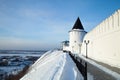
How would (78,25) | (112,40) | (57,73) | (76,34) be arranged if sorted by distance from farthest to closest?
(78,25)
(76,34)
(112,40)
(57,73)

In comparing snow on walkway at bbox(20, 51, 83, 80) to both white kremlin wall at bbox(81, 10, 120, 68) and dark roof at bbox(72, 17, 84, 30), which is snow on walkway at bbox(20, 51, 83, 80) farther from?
dark roof at bbox(72, 17, 84, 30)

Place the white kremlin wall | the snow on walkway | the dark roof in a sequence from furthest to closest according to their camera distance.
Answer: the dark roof
the white kremlin wall
the snow on walkway

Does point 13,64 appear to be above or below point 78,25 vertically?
below

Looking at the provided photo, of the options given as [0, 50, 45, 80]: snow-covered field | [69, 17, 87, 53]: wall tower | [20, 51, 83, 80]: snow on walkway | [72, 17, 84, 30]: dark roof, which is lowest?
[0, 50, 45, 80]: snow-covered field

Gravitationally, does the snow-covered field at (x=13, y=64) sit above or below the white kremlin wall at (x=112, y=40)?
below

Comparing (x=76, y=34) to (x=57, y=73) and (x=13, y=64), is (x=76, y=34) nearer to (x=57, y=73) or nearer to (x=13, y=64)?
(x=13, y=64)

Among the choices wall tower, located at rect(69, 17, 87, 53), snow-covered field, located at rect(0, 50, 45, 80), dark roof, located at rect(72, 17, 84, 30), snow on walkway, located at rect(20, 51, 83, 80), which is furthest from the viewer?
dark roof, located at rect(72, 17, 84, 30)

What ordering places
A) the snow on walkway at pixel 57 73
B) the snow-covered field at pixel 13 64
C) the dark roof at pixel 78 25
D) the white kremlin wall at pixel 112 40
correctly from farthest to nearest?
the dark roof at pixel 78 25, the snow-covered field at pixel 13 64, the white kremlin wall at pixel 112 40, the snow on walkway at pixel 57 73

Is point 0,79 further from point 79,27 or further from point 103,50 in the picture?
point 79,27

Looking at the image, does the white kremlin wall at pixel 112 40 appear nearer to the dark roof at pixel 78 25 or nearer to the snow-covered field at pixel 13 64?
the snow-covered field at pixel 13 64

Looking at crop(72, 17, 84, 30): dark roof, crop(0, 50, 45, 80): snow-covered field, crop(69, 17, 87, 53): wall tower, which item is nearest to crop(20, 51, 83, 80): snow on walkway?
crop(0, 50, 45, 80): snow-covered field

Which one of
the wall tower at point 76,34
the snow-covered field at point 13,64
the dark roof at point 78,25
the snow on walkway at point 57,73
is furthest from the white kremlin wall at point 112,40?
the dark roof at point 78,25

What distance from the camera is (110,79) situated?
7.36 meters

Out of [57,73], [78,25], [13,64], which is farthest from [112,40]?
[13,64]
